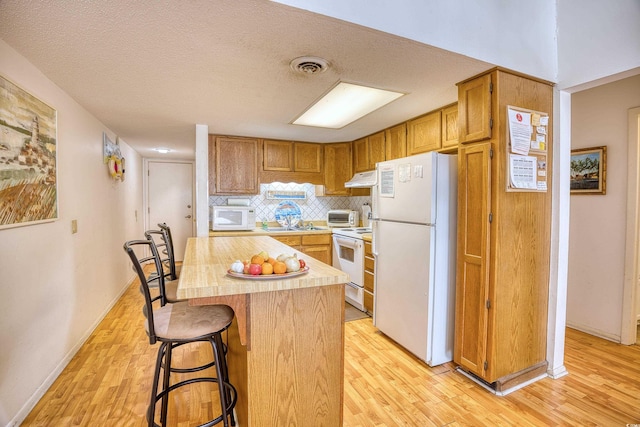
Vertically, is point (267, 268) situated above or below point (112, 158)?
below

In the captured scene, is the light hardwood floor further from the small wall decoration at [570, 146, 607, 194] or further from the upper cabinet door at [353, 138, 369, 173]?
the upper cabinet door at [353, 138, 369, 173]

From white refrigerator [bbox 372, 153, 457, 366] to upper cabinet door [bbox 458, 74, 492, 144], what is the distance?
0.26 m

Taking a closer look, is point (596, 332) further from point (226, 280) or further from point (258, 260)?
point (226, 280)

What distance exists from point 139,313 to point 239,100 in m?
2.54

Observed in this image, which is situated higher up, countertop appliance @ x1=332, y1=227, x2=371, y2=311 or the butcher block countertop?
the butcher block countertop

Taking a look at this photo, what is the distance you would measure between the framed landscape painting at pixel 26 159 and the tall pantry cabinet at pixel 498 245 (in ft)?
8.70

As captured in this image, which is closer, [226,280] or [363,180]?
[226,280]

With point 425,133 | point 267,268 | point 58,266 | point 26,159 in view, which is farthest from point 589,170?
point 58,266

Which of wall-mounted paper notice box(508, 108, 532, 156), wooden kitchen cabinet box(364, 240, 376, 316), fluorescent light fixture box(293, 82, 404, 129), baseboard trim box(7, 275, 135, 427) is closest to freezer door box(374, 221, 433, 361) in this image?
wooden kitchen cabinet box(364, 240, 376, 316)

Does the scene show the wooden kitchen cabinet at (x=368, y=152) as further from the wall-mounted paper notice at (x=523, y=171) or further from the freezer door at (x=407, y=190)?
the wall-mounted paper notice at (x=523, y=171)

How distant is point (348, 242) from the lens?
3559mm

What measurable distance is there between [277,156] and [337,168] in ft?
2.79

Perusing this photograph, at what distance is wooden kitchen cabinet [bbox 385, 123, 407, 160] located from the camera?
3139mm

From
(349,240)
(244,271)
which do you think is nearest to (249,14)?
(244,271)
